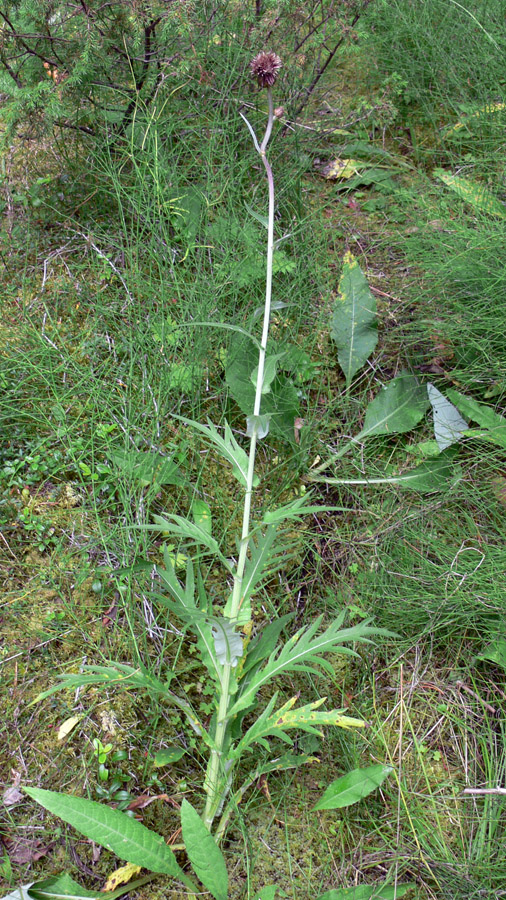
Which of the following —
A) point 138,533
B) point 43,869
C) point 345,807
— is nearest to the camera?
point 43,869

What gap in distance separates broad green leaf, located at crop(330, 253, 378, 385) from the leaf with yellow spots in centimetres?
166

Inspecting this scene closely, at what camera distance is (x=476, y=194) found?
2535mm

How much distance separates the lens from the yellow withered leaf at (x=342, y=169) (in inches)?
111

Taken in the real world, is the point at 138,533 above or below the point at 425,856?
above

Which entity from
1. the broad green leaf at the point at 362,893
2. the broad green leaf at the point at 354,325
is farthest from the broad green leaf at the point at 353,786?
the broad green leaf at the point at 354,325

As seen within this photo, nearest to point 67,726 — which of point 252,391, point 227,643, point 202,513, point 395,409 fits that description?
point 227,643

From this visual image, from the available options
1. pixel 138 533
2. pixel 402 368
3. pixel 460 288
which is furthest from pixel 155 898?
A: pixel 460 288

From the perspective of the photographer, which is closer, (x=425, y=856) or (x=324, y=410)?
(x=425, y=856)

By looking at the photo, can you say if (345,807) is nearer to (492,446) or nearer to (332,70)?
(492,446)

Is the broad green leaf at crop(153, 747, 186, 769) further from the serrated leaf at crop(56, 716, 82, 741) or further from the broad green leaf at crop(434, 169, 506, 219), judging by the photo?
the broad green leaf at crop(434, 169, 506, 219)

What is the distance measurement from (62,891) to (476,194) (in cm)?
275

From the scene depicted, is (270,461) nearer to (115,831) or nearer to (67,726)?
(67,726)

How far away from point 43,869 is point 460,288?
89.9 inches

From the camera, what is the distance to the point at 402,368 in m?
2.40
